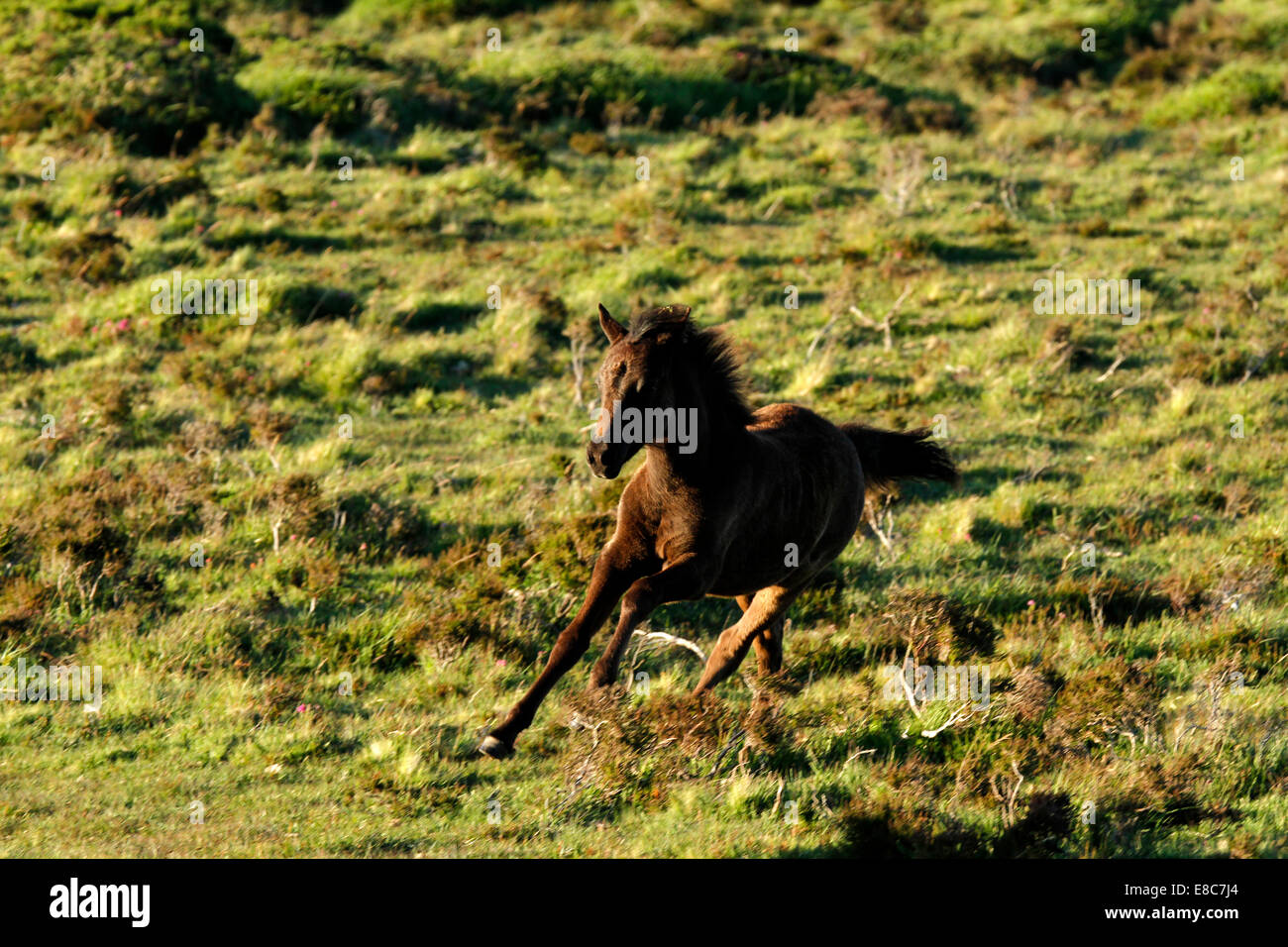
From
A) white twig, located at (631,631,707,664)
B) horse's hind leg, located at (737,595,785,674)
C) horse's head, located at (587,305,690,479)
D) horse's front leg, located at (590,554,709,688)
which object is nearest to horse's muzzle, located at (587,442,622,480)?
horse's head, located at (587,305,690,479)

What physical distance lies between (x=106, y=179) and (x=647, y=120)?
12568mm

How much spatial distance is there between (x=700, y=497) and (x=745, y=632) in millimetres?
1879

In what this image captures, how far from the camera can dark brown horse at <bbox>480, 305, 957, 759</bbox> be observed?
20.7 ft

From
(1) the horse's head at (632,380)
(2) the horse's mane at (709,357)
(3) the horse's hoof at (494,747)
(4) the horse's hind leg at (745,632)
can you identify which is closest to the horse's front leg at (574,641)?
(3) the horse's hoof at (494,747)

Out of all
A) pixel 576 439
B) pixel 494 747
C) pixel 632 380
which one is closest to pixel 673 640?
pixel 494 747

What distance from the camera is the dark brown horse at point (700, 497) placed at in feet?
20.7

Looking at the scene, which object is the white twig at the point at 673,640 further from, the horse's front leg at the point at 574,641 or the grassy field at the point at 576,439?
the horse's front leg at the point at 574,641

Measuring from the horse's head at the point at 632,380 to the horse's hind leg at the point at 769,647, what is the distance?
2657mm

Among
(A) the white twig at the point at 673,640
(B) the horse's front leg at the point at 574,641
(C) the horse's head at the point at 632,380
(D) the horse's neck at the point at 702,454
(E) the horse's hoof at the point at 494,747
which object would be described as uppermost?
(C) the horse's head at the point at 632,380

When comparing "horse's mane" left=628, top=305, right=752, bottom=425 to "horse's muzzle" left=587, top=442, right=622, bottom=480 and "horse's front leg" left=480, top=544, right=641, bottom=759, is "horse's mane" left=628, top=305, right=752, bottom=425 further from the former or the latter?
"horse's front leg" left=480, top=544, right=641, bottom=759

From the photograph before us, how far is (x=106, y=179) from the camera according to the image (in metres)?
20.6

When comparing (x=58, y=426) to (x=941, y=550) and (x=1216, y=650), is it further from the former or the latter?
(x=1216, y=650)

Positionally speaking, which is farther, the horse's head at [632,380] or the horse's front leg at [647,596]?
the horse's front leg at [647,596]

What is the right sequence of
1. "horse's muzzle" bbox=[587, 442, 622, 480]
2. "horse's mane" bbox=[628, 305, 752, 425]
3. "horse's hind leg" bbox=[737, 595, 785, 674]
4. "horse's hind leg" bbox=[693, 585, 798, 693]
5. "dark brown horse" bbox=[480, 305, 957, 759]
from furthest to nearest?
"horse's hind leg" bbox=[737, 595, 785, 674]
"horse's hind leg" bbox=[693, 585, 798, 693]
"horse's mane" bbox=[628, 305, 752, 425]
"dark brown horse" bbox=[480, 305, 957, 759]
"horse's muzzle" bbox=[587, 442, 622, 480]
